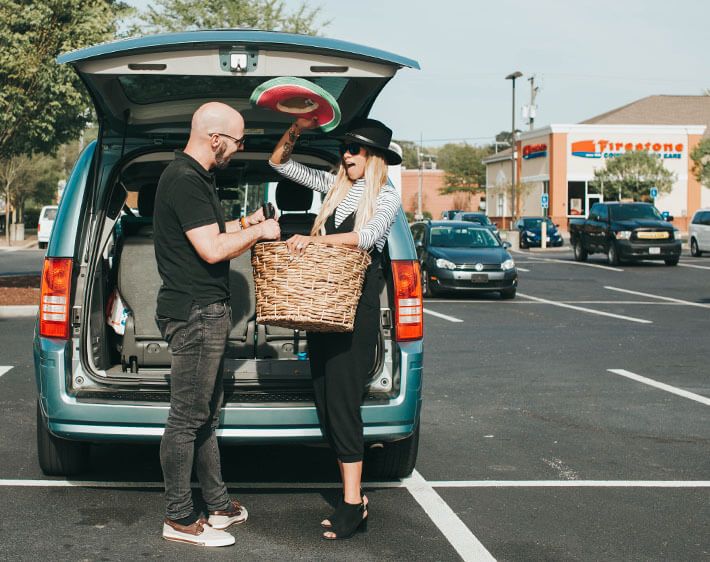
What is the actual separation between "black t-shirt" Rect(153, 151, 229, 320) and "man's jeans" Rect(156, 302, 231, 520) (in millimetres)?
67

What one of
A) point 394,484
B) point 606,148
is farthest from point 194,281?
point 606,148

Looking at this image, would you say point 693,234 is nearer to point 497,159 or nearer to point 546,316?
point 546,316

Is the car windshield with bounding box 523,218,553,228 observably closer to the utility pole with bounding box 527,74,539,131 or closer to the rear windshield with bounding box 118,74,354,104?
the utility pole with bounding box 527,74,539,131

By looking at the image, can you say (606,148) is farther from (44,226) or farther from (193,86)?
(193,86)

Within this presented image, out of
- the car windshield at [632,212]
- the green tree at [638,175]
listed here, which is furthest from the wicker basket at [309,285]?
the green tree at [638,175]

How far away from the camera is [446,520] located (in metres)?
5.35

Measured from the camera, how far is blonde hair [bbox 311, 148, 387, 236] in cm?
507

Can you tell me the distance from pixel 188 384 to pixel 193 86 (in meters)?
1.55

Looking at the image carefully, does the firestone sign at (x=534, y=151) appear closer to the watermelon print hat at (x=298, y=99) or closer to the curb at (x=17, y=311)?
the curb at (x=17, y=311)

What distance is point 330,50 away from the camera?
4977mm

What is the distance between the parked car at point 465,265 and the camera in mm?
19891

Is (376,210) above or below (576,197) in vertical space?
above

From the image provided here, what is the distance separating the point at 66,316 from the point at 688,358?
8.02 meters

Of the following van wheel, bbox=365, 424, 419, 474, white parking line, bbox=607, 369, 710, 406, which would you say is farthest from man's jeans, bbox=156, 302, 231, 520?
white parking line, bbox=607, 369, 710, 406
